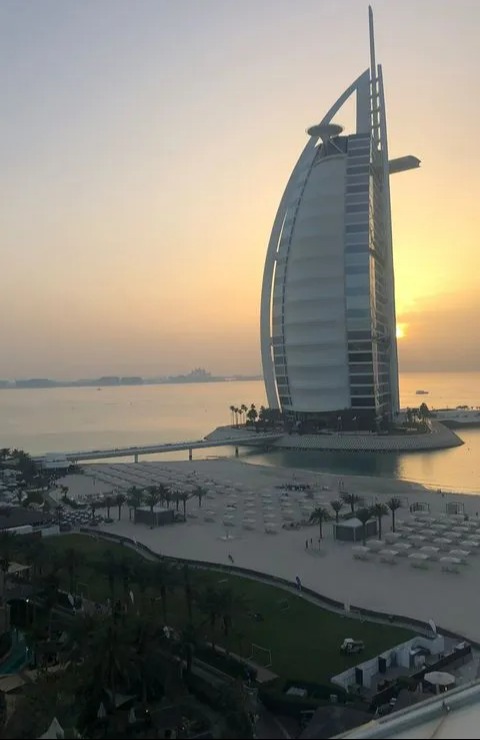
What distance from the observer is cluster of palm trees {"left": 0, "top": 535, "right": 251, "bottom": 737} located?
1361 cm

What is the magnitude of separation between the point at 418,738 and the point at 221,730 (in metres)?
2.19

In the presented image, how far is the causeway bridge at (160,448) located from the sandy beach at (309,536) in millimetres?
6302

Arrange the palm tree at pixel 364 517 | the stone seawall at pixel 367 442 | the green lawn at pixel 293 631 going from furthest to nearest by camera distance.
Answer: the stone seawall at pixel 367 442 < the palm tree at pixel 364 517 < the green lawn at pixel 293 631

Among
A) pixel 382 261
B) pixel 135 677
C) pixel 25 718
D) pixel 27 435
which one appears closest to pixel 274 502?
pixel 135 677

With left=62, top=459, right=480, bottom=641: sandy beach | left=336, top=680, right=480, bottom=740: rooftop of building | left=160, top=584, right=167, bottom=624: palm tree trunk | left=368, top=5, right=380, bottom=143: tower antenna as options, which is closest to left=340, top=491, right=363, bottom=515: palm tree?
left=62, top=459, right=480, bottom=641: sandy beach

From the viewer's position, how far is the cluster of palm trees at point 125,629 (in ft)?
44.7

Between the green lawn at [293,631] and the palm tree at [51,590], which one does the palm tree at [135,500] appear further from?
the palm tree at [51,590]

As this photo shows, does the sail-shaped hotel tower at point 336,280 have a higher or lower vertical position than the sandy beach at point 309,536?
higher

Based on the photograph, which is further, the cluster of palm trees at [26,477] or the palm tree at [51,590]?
the cluster of palm trees at [26,477]

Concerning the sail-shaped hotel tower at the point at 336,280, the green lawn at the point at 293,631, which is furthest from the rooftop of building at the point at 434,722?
the sail-shaped hotel tower at the point at 336,280

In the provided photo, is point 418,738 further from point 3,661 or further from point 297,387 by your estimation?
point 297,387

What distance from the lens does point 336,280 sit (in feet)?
304

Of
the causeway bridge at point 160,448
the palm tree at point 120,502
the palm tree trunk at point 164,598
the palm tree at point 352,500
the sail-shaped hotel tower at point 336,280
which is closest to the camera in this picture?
the palm tree trunk at point 164,598

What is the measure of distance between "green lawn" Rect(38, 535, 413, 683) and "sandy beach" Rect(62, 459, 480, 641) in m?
1.92
